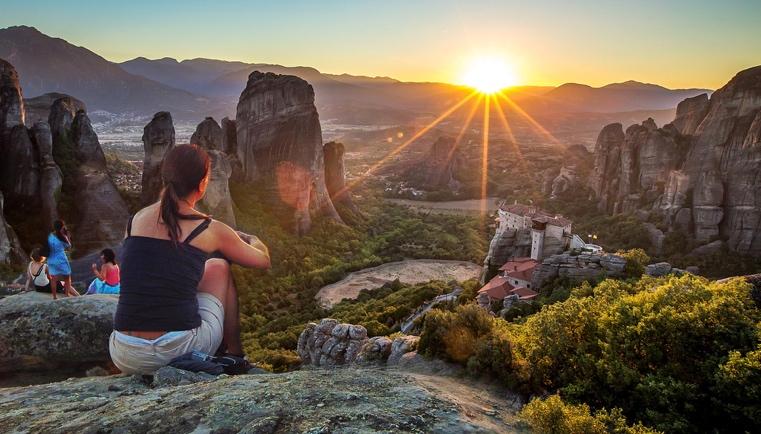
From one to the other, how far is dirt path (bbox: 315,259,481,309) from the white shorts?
28.8 metres

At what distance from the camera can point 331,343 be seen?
1522 centimetres

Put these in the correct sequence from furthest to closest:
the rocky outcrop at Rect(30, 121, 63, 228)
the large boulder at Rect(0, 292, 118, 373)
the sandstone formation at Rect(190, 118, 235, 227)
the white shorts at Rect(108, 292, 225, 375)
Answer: the sandstone formation at Rect(190, 118, 235, 227) < the rocky outcrop at Rect(30, 121, 63, 228) < the large boulder at Rect(0, 292, 118, 373) < the white shorts at Rect(108, 292, 225, 375)

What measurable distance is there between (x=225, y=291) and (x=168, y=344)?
0.90 metres

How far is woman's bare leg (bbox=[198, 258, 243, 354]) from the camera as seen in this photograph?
5730 mm

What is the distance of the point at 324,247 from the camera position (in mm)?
47250

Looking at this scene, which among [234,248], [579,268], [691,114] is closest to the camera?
[234,248]

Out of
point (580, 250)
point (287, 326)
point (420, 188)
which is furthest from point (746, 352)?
point (420, 188)

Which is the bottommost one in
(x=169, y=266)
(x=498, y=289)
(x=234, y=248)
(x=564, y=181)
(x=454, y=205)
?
(x=454, y=205)

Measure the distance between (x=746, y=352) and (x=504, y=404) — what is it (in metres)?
3.37

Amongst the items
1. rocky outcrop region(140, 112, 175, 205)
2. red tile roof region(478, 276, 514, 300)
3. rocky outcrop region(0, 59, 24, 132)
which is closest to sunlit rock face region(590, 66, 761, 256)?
red tile roof region(478, 276, 514, 300)

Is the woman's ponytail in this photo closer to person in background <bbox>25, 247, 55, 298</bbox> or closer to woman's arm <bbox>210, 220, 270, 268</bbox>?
woman's arm <bbox>210, 220, 270, 268</bbox>

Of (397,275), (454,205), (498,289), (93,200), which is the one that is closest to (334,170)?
(397,275)

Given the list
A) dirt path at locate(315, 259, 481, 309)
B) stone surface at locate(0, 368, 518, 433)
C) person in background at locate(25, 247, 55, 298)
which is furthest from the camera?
dirt path at locate(315, 259, 481, 309)

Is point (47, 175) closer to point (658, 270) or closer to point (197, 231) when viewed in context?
point (197, 231)
